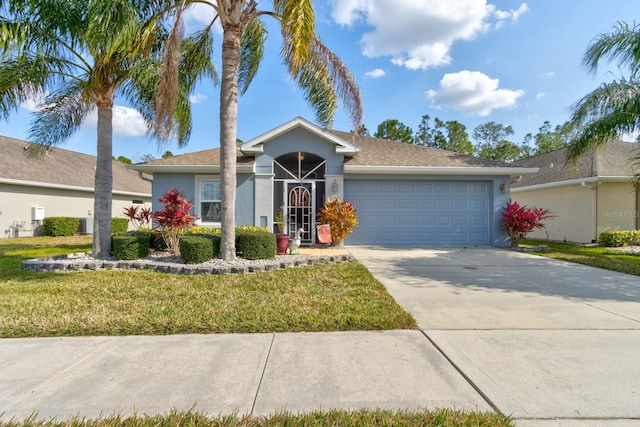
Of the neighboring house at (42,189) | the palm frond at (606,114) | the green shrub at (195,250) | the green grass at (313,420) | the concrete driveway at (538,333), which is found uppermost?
the palm frond at (606,114)

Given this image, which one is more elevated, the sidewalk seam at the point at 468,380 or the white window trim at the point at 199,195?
the white window trim at the point at 199,195

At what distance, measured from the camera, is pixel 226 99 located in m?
7.23

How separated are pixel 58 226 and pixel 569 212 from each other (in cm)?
2620

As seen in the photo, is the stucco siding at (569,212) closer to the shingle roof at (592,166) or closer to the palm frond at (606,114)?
the shingle roof at (592,166)

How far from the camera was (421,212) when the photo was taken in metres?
12.0

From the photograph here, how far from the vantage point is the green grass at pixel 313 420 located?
7.07ft

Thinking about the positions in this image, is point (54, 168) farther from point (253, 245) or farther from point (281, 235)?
point (253, 245)

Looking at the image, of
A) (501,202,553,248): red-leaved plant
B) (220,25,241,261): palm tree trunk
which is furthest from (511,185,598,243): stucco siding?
(220,25,241,261): palm tree trunk

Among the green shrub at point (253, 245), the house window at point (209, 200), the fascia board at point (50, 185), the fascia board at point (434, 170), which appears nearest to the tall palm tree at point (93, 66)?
the house window at point (209, 200)

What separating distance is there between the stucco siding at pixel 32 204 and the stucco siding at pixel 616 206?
2768 centimetres

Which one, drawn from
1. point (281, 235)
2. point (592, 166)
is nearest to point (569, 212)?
point (592, 166)

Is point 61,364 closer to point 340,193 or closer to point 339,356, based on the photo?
point 339,356

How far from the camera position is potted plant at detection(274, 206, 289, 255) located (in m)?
9.36

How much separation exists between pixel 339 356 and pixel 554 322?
3.08 meters
